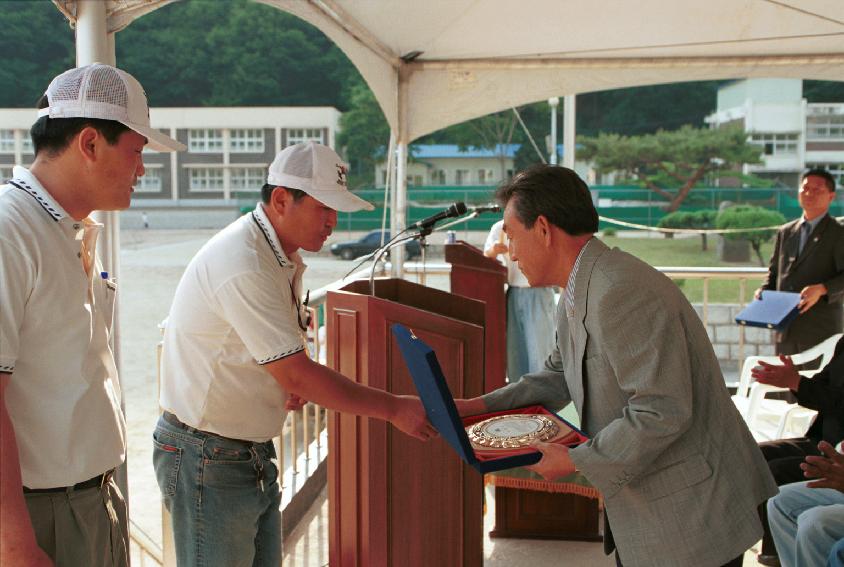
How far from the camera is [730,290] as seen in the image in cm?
2248

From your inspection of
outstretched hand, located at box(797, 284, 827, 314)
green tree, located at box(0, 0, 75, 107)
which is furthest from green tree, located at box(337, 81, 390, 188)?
outstretched hand, located at box(797, 284, 827, 314)

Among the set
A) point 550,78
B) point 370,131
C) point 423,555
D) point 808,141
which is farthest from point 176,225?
point 423,555

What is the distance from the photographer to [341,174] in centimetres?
199

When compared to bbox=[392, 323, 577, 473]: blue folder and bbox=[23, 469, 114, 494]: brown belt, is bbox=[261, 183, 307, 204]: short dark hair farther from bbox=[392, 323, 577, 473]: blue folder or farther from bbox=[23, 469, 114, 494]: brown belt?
bbox=[23, 469, 114, 494]: brown belt

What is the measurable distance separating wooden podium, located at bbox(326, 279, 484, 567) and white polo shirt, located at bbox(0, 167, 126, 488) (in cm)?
104

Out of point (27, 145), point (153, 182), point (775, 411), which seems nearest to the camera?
point (27, 145)

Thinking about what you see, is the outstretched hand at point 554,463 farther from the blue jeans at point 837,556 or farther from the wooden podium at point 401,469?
the blue jeans at point 837,556

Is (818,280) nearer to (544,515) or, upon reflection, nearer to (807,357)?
(807,357)

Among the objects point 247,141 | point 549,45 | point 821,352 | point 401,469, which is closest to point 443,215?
point 401,469

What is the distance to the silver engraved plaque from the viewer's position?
1.73 metres

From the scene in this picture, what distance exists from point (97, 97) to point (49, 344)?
0.43 meters

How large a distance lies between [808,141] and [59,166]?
1111 inches

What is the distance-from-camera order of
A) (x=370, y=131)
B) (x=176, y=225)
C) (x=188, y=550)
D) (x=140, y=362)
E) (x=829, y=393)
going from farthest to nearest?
(x=176, y=225)
(x=370, y=131)
(x=140, y=362)
(x=829, y=393)
(x=188, y=550)

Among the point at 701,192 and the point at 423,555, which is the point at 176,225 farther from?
the point at 423,555
